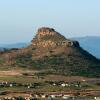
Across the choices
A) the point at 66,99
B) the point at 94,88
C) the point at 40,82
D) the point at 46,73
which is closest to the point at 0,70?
the point at 46,73

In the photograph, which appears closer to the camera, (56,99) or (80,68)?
(56,99)

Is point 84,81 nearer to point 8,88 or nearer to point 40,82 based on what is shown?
point 40,82

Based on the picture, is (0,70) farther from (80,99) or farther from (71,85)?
(80,99)

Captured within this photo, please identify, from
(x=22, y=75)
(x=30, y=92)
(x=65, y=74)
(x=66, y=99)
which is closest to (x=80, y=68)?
(x=65, y=74)

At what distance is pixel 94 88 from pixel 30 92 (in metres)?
19.1

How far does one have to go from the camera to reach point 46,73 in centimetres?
18938

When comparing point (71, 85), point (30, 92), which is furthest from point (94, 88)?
point (30, 92)

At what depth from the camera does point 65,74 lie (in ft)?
618

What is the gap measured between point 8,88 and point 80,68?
41.6 m

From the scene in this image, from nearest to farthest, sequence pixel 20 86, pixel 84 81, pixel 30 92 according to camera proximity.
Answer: pixel 30 92
pixel 20 86
pixel 84 81

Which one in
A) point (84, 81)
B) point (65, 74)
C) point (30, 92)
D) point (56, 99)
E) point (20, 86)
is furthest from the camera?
point (65, 74)

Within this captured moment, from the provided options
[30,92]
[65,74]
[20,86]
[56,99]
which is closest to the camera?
[56,99]

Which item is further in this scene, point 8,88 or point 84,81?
point 84,81

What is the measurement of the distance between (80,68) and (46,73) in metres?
11.4
